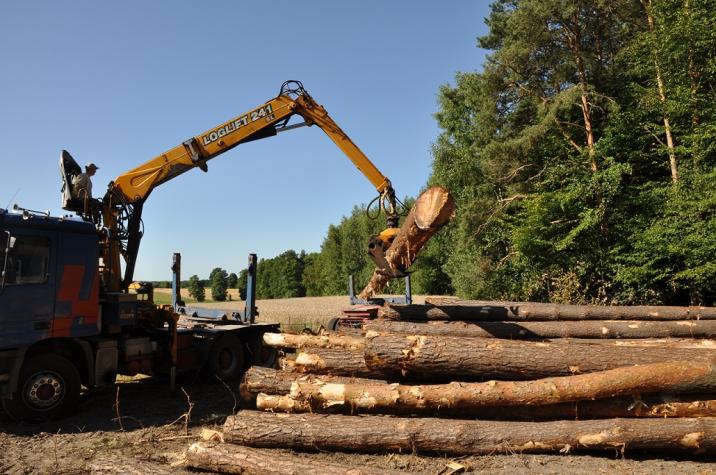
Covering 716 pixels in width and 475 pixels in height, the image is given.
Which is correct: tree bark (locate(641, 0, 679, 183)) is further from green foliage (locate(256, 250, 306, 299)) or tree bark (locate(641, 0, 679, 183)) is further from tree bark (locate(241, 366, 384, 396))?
green foliage (locate(256, 250, 306, 299))

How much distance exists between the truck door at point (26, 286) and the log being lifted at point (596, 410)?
15.0 feet

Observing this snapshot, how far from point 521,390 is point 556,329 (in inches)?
112

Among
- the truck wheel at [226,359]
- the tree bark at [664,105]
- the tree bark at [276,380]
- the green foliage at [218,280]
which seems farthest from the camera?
the green foliage at [218,280]

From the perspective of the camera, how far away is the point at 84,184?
8.79m

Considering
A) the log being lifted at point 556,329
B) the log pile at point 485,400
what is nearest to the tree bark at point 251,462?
the log pile at point 485,400

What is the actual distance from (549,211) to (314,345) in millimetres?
13917

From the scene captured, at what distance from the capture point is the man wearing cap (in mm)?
8734

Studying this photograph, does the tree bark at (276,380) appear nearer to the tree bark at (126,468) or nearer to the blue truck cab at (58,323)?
the tree bark at (126,468)

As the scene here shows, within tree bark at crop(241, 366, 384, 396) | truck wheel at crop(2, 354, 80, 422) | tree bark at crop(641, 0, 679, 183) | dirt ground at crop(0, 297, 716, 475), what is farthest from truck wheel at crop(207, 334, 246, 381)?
tree bark at crop(641, 0, 679, 183)

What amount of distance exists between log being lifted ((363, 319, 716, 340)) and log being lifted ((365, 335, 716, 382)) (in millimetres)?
1323

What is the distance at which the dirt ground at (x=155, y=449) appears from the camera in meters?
4.98

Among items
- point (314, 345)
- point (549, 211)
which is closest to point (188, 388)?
point (314, 345)

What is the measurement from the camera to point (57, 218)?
7441 mm

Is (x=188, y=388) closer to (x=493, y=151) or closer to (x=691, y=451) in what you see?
(x=691, y=451)
